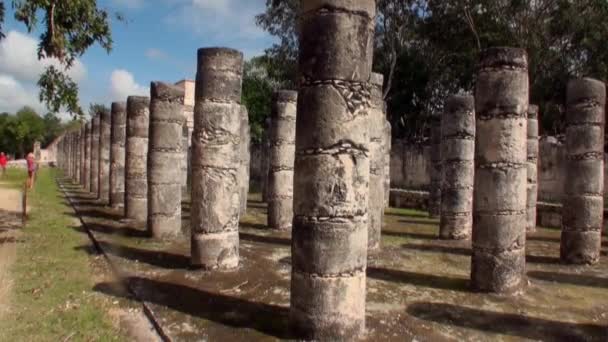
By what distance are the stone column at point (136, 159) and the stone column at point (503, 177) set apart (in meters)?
8.86

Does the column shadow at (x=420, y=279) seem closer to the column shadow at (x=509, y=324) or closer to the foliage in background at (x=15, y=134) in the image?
the column shadow at (x=509, y=324)

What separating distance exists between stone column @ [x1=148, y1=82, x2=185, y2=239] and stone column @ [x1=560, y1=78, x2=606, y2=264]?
789 centimetres

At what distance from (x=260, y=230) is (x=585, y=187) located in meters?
6.91

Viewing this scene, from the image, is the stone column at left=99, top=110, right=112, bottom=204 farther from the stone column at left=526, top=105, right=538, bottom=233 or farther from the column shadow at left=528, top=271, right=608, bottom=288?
the column shadow at left=528, top=271, right=608, bottom=288

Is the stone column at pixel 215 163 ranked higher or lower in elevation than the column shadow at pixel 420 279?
higher

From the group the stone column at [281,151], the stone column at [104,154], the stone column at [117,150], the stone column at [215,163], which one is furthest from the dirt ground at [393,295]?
the stone column at [104,154]

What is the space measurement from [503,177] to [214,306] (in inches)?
175

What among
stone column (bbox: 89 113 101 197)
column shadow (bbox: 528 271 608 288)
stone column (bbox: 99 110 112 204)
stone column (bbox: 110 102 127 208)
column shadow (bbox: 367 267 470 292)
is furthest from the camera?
stone column (bbox: 89 113 101 197)

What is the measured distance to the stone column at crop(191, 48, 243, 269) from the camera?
795cm

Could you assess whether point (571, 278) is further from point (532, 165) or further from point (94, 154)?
point (94, 154)

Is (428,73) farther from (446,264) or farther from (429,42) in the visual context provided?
(446,264)

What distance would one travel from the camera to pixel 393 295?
6.67 meters

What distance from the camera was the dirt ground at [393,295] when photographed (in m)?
5.38

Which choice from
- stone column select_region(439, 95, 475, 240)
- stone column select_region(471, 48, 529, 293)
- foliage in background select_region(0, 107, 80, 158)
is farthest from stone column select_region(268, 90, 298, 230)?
foliage in background select_region(0, 107, 80, 158)
